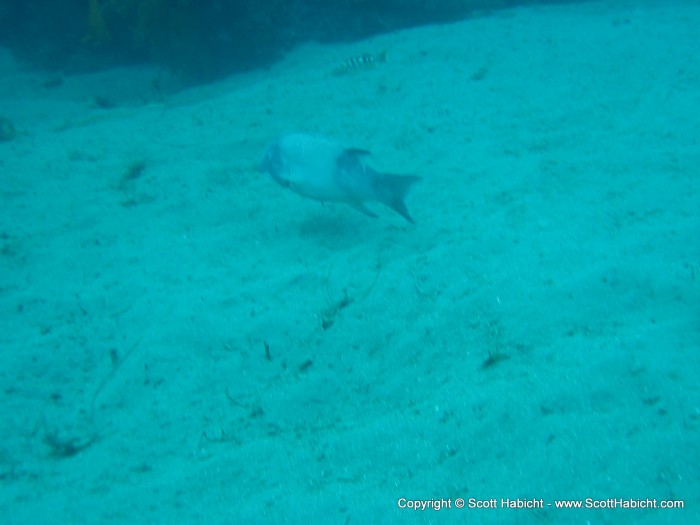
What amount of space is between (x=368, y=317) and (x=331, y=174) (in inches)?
57.3

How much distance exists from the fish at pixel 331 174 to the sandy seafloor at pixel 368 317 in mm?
518

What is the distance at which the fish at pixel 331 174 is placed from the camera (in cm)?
468

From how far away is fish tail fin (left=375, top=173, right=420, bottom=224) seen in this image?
4.61m

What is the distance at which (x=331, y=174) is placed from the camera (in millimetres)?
4781

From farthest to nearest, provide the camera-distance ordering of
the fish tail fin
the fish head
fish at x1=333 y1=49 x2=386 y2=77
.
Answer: fish at x1=333 y1=49 x2=386 y2=77 → the fish head → the fish tail fin

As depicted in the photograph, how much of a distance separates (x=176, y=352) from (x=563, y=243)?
320 centimetres

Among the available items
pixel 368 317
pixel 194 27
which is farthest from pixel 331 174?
pixel 194 27

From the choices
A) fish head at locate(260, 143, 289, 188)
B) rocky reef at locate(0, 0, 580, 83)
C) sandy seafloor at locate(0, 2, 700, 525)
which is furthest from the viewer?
rocky reef at locate(0, 0, 580, 83)

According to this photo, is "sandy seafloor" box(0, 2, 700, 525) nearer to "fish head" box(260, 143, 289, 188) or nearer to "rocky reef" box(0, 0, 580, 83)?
"fish head" box(260, 143, 289, 188)

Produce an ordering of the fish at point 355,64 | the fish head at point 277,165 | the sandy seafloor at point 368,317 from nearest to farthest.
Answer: the sandy seafloor at point 368,317
the fish head at point 277,165
the fish at point 355,64

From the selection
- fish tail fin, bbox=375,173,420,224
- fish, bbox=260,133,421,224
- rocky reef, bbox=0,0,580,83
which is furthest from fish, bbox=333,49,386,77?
fish tail fin, bbox=375,173,420,224

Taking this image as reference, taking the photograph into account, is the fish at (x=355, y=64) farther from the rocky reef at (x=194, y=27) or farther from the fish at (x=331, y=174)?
the fish at (x=331, y=174)

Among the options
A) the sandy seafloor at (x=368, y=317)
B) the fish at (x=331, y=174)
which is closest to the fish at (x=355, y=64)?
the sandy seafloor at (x=368, y=317)

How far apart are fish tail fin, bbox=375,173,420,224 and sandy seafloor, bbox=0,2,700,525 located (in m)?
0.42
